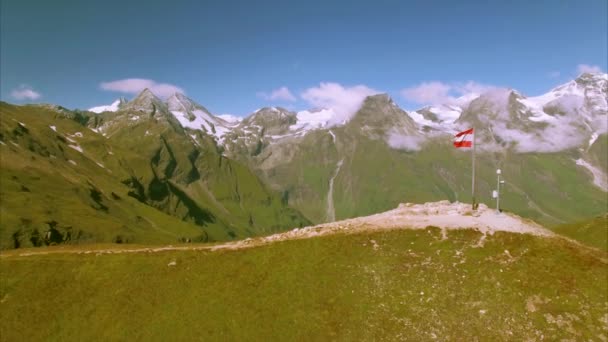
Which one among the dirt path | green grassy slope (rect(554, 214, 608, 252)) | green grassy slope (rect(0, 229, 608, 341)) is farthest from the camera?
green grassy slope (rect(554, 214, 608, 252))

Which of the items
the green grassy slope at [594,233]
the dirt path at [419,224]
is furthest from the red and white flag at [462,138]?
the green grassy slope at [594,233]

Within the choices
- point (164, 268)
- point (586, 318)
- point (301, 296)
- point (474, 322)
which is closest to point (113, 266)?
point (164, 268)

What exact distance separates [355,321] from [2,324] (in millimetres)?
39962

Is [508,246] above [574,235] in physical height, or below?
above

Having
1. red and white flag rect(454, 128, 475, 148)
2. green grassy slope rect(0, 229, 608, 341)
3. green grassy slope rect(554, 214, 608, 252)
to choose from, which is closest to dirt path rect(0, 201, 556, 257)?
green grassy slope rect(0, 229, 608, 341)

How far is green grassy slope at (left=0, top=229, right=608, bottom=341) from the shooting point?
39000 millimetres

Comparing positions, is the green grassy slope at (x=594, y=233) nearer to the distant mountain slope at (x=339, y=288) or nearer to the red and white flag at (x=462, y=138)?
the distant mountain slope at (x=339, y=288)

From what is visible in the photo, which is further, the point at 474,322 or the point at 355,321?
Result: the point at 355,321

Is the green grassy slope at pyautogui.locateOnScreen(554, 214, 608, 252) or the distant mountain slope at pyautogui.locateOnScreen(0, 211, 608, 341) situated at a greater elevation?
the distant mountain slope at pyautogui.locateOnScreen(0, 211, 608, 341)

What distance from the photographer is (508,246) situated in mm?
47031

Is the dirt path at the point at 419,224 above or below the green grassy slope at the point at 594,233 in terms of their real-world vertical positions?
above

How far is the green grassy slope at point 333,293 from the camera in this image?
39.0 metres

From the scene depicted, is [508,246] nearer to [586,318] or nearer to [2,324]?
[586,318]

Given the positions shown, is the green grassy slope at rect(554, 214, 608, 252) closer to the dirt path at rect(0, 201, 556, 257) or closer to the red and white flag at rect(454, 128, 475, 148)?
the dirt path at rect(0, 201, 556, 257)
